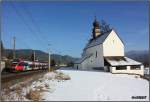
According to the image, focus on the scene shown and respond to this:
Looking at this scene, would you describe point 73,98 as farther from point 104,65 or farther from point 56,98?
point 104,65

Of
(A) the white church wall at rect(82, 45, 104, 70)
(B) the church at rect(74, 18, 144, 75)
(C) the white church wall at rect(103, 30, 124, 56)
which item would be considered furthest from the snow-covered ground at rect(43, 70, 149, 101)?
(A) the white church wall at rect(82, 45, 104, 70)

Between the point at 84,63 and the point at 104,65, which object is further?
the point at 84,63

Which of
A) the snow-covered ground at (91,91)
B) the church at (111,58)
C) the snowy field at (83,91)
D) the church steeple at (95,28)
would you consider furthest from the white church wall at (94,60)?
the snowy field at (83,91)

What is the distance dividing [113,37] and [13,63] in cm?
2631

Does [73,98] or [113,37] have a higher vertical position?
[113,37]

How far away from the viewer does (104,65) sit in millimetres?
55625

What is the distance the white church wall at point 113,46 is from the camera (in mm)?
58362

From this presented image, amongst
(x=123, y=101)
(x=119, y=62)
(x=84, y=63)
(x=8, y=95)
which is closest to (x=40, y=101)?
(x=8, y=95)

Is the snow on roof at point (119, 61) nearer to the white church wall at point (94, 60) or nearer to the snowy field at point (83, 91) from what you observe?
the white church wall at point (94, 60)

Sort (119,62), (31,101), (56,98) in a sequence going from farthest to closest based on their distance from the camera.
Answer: (119,62) < (56,98) < (31,101)

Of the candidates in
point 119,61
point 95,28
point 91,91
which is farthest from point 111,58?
point 91,91

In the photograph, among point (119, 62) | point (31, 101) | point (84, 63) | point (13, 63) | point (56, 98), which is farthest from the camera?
point (84, 63)

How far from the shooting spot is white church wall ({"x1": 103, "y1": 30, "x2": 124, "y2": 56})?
58362 millimetres

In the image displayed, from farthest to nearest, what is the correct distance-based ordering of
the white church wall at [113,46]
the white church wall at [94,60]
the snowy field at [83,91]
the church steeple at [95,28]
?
the church steeple at [95,28] < the white church wall at [94,60] < the white church wall at [113,46] < the snowy field at [83,91]
